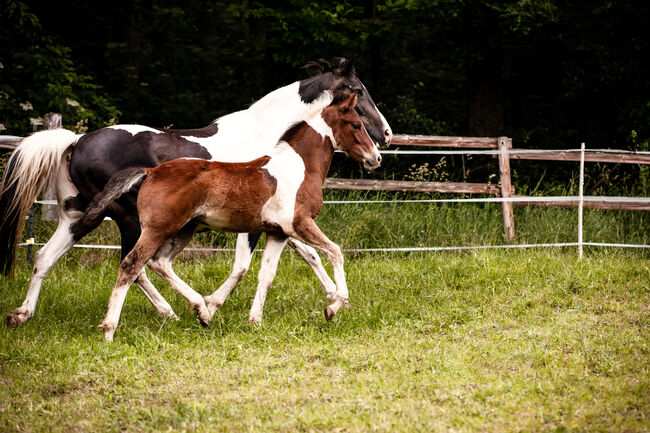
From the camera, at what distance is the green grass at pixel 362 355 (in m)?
4.22

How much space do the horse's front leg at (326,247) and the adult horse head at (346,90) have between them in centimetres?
161

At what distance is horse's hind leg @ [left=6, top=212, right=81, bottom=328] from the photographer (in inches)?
250

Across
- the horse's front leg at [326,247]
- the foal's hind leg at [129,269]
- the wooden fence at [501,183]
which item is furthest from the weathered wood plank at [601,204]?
the foal's hind leg at [129,269]

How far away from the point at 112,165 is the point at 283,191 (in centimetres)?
160

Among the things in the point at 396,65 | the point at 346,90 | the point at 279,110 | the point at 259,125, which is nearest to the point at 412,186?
the point at 346,90

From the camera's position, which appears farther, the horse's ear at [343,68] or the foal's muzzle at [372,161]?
the horse's ear at [343,68]

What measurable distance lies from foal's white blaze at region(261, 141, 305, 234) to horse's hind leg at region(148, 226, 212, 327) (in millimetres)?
763

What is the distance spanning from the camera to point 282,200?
19.6 feet

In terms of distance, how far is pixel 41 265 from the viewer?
6.47 metres

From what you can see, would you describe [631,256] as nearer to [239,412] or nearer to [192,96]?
[239,412]

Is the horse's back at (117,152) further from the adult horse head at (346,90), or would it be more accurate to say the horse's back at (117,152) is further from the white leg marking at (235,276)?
the adult horse head at (346,90)

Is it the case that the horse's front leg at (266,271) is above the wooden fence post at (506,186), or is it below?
above

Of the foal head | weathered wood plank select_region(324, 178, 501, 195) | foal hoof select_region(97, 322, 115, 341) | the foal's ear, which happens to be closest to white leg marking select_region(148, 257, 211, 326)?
foal hoof select_region(97, 322, 115, 341)

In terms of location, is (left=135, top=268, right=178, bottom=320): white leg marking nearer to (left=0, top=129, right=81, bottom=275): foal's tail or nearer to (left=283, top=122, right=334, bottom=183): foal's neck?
(left=0, top=129, right=81, bottom=275): foal's tail
